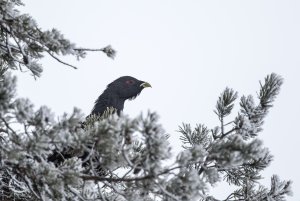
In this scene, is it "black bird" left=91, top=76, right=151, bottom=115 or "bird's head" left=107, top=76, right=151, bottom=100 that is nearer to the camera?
"black bird" left=91, top=76, right=151, bottom=115

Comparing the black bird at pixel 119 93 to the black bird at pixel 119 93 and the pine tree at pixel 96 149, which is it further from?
the pine tree at pixel 96 149

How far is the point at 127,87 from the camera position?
7758 mm

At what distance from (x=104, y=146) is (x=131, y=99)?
5.96 meters

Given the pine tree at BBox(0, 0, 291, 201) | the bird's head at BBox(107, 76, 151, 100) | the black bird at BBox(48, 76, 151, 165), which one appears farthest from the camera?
the bird's head at BBox(107, 76, 151, 100)

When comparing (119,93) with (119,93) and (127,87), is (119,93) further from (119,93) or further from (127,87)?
(127,87)

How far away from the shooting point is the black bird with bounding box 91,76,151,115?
277 inches

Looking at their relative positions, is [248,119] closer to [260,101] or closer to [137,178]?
[260,101]

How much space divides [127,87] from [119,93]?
0.34 meters

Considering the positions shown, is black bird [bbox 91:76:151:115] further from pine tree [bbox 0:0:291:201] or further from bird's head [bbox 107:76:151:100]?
pine tree [bbox 0:0:291:201]

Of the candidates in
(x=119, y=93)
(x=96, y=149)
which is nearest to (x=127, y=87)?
(x=119, y=93)

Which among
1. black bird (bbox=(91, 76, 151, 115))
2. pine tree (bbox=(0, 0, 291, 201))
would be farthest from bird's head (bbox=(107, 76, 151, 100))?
pine tree (bbox=(0, 0, 291, 201))

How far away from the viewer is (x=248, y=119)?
9.15 feet

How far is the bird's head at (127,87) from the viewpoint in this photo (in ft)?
24.7

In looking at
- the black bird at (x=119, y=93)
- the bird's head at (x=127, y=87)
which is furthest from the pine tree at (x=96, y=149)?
the bird's head at (x=127, y=87)
